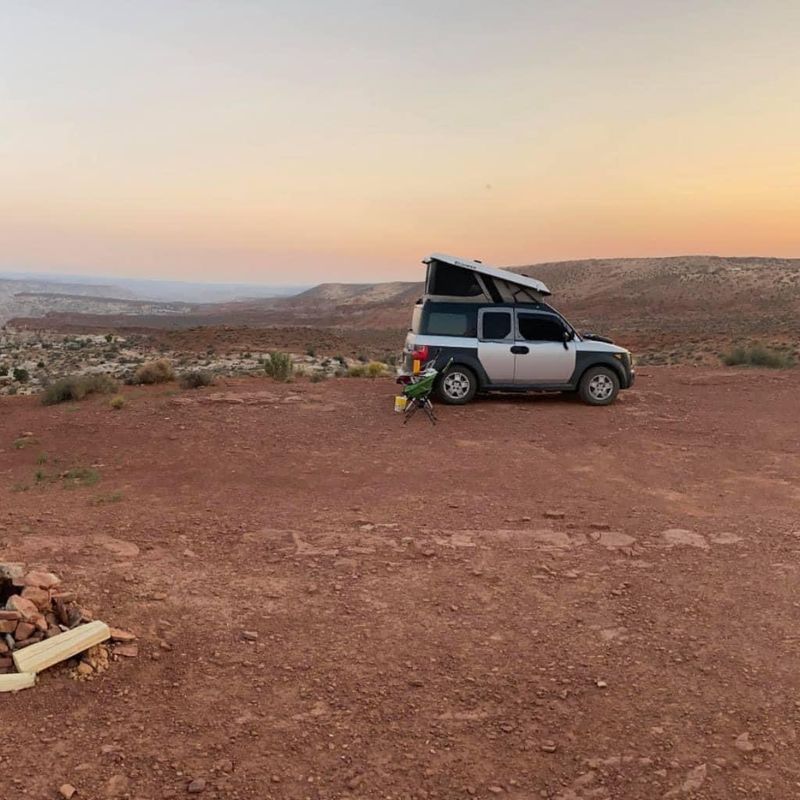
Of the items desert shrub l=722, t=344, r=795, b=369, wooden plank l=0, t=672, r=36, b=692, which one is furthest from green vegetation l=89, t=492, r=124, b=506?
desert shrub l=722, t=344, r=795, b=369

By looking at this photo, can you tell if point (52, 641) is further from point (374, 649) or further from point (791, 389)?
point (791, 389)

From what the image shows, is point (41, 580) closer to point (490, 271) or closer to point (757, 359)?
point (490, 271)

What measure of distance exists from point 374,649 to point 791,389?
12.5 meters

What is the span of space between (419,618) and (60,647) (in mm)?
2204

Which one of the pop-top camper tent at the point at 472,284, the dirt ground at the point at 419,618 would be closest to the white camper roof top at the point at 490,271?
the pop-top camper tent at the point at 472,284

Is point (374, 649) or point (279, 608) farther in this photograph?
point (279, 608)

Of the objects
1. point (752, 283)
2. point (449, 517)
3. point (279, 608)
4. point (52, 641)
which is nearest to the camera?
point (52, 641)

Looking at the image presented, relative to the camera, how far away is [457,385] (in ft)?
37.9

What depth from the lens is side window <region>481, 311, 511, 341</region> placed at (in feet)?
37.6

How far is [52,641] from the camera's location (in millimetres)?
3934

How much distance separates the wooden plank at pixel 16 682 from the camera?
12.0 feet

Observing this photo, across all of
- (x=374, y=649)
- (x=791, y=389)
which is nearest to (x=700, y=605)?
(x=374, y=649)

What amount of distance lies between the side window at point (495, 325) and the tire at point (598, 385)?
1615mm

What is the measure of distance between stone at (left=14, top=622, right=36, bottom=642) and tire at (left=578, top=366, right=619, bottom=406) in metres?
9.51
